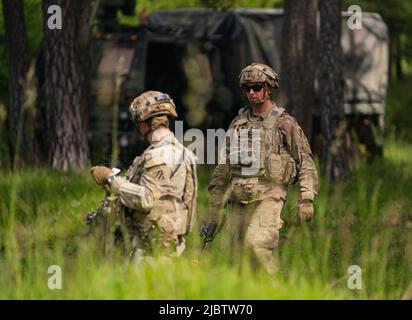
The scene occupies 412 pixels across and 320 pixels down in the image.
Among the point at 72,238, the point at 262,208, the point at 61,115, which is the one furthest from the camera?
the point at 61,115

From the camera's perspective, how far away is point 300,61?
57.3ft

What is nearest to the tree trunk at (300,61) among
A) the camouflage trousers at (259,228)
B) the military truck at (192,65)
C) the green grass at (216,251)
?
the green grass at (216,251)

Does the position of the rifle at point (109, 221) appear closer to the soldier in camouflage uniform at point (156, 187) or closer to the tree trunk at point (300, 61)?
the soldier in camouflage uniform at point (156, 187)

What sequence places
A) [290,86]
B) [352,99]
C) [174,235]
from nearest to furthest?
[174,235] → [290,86] → [352,99]

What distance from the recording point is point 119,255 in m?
8.12

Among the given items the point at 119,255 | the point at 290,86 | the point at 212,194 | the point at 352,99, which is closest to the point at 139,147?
the point at 290,86

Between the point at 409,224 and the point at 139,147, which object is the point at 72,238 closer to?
the point at 409,224

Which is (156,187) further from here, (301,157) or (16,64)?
(16,64)

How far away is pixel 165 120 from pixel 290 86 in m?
9.67

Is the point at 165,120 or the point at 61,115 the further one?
the point at 61,115

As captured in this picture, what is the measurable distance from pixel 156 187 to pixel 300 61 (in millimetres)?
A: 9897

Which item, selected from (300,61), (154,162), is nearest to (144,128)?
(154,162)

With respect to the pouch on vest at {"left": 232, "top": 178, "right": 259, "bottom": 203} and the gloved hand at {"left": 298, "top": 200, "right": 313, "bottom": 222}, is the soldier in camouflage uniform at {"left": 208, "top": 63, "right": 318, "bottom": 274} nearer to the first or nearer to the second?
the pouch on vest at {"left": 232, "top": 178, "right": 259, "bottom": 203}

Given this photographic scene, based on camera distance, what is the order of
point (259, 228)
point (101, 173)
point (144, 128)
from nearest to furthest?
point (101, 173), point (144, 128), point (259, 228)
